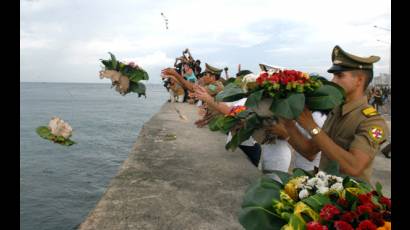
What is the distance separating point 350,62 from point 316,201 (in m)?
1.52

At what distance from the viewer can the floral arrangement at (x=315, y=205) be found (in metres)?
1.46

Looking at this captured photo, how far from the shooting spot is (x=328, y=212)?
1.50 m

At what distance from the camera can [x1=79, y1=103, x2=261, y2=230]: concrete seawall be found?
3.69 m

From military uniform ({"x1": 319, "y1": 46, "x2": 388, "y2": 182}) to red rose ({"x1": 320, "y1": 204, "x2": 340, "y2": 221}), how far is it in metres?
1.08

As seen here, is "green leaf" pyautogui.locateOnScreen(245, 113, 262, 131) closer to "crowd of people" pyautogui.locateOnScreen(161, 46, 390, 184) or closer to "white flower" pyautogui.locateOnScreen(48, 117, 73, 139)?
"crowd of people" pyautogui.locateOnScreen(161, 46, 390, 184)

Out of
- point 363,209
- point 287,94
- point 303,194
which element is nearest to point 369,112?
point 287,94

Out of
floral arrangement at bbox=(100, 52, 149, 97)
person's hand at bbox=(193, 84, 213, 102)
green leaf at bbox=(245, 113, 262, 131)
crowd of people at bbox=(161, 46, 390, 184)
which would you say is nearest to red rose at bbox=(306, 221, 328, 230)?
crowd of people at bbox=(161, 46, 390, 184)

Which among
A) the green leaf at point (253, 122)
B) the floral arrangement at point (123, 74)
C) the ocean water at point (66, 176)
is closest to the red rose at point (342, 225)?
the green leaf at point (253, 122)

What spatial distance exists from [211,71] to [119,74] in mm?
3280

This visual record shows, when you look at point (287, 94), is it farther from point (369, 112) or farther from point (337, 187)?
point (337, 187)

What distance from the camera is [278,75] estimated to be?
2.56m

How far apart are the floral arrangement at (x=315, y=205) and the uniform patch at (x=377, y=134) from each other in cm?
82

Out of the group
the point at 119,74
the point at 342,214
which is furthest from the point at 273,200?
the point at 119,74

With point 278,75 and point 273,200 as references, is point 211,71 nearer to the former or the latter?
point 278,75
